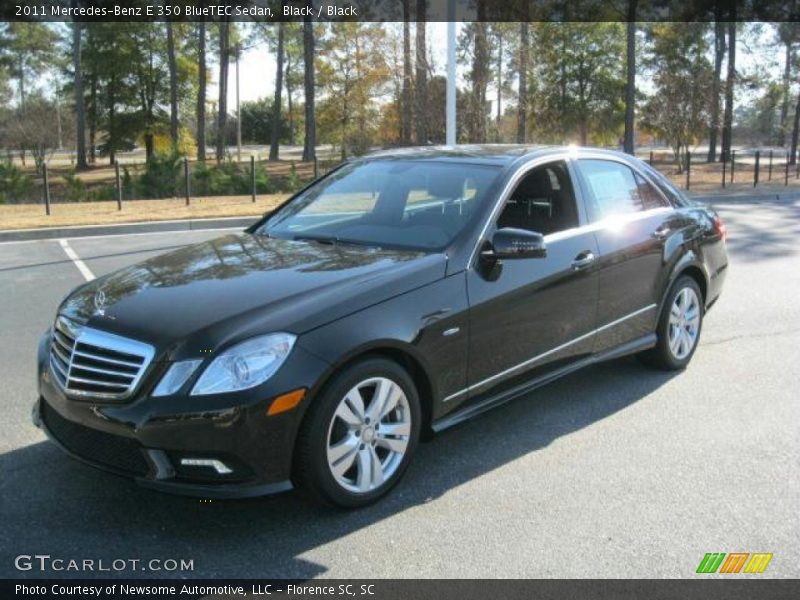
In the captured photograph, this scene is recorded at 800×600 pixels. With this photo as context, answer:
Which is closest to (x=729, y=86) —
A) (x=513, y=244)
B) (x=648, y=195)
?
(x=648, y=195)

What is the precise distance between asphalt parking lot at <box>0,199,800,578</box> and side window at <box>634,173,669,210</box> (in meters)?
1.19

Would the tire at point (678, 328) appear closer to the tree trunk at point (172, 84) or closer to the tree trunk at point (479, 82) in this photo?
the tree trunk at point (479, 82)

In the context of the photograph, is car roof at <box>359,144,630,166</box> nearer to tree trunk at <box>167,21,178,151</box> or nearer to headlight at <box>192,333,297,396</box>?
headlight at <box>192,333,297,396</box>

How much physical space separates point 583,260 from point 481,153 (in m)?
0.93

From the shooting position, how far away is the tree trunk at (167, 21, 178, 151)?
41.1m

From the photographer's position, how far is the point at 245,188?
23875 millimetres

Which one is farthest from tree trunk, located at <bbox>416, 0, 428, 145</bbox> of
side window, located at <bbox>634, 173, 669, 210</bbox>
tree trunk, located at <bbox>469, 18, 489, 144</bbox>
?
side window, located at <bbox>634, 173, 669, 210</bbox>

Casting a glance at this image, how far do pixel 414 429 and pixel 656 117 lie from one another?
33470 millimetres

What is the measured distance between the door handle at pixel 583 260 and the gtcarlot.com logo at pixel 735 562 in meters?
1.89

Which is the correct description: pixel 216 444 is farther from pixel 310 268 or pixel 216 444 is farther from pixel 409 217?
pixel 409 217

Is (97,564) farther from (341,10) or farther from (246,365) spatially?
(341,10)

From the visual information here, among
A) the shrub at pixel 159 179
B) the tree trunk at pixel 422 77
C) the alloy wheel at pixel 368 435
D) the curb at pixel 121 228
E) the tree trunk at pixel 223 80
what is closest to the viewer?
the alloy wheel at pixel 368 435

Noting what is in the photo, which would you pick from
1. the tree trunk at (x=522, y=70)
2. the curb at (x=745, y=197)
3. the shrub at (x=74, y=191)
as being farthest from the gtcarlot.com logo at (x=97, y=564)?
the tree trunk at (x=522, y=70)

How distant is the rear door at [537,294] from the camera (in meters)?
4.13
